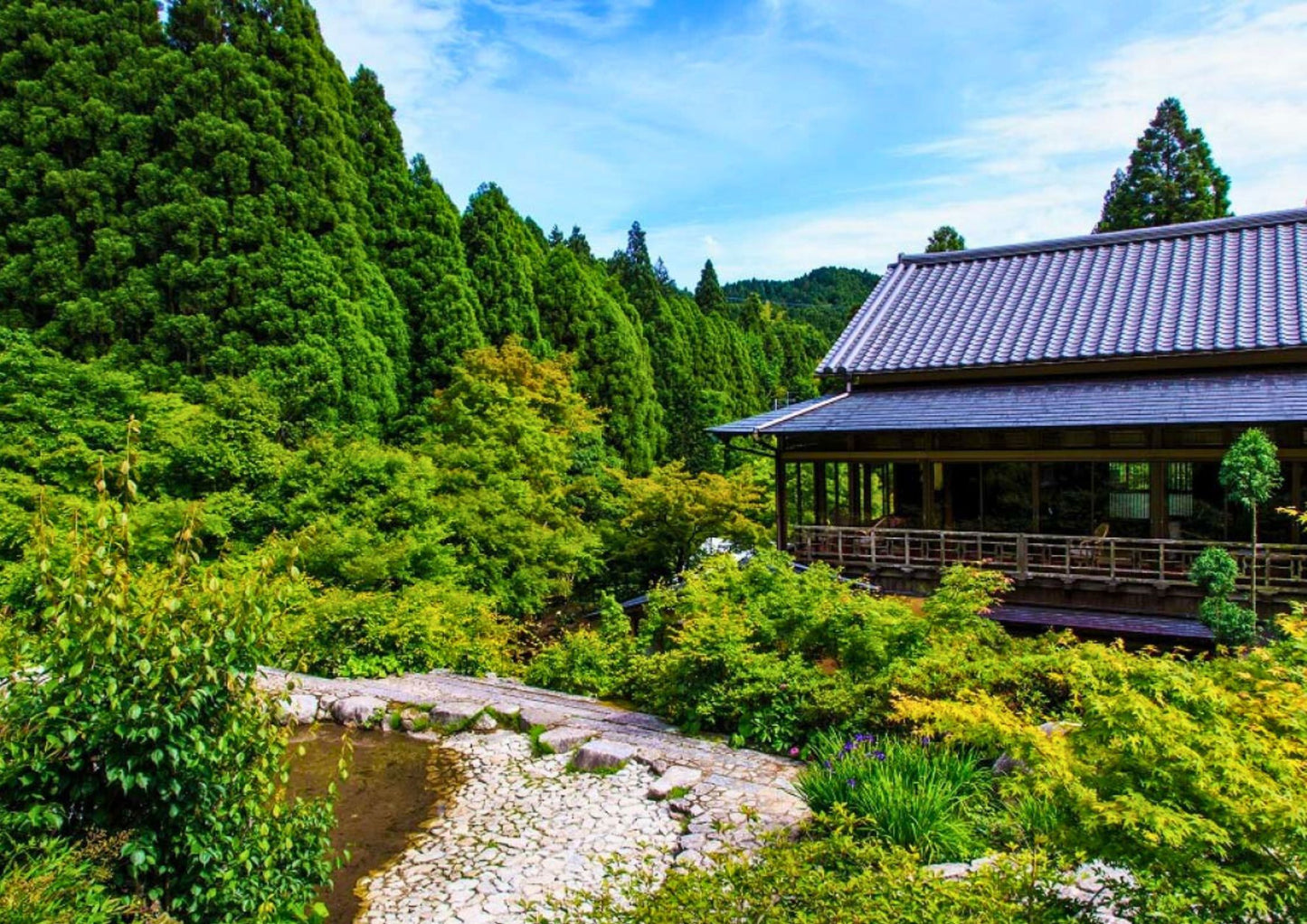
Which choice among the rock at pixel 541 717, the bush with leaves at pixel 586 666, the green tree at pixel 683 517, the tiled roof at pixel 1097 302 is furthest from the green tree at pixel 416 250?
the rock at pixel 541 717

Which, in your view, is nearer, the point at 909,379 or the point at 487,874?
the point at 487,874

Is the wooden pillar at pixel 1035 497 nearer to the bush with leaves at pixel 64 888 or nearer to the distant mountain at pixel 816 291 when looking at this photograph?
the bush with leaves at pixel 64 888

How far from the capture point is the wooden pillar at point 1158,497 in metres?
11.8

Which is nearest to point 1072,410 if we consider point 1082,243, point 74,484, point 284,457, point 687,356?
point 1082,243

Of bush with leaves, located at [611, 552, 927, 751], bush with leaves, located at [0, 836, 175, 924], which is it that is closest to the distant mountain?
bush with leaves, located at [611, 552, 927, 751]

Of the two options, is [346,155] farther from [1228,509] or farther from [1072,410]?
[1228,509]

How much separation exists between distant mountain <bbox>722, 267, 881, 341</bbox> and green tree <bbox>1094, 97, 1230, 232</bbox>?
44.0 m

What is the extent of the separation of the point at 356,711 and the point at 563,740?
252 cm

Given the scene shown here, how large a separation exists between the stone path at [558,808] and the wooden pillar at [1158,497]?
7.93m

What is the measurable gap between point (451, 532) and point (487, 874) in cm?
782

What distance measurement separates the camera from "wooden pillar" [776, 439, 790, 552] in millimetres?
14219

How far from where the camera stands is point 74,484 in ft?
37.9

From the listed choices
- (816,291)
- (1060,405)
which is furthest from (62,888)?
(816,291)

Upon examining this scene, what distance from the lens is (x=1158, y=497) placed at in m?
11.9
